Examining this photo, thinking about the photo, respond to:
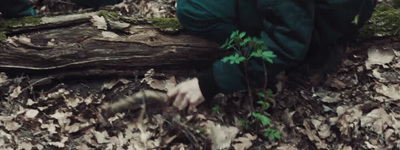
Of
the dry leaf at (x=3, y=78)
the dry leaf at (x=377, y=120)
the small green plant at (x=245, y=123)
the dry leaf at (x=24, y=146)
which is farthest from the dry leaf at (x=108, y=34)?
the dry leaf at (x=377, y=120)

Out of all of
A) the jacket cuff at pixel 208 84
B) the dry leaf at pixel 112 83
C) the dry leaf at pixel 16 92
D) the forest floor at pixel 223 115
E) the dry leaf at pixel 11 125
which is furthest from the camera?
the dry leaf at pixel 112 83

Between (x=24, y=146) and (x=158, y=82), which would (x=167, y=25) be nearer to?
(x=158, y=82)

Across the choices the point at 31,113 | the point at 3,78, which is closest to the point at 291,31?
the point at 31,113

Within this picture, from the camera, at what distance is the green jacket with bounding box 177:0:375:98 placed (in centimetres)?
221

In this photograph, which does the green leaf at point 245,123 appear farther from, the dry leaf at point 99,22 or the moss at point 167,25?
the dry leaf at point 99,22

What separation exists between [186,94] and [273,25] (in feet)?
2.48

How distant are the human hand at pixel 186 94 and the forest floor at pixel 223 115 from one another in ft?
0.55

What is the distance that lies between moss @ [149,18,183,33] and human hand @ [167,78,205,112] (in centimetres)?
69

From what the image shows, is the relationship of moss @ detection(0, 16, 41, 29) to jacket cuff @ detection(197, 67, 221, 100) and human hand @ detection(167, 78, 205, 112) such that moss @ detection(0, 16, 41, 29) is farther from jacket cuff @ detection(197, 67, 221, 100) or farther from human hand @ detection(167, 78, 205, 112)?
jacket cuff @ detection(197, 67, 221, 100)

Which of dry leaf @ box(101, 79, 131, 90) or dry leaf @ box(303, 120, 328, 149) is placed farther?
dry leaf @ box(101, 79, 131, 90)

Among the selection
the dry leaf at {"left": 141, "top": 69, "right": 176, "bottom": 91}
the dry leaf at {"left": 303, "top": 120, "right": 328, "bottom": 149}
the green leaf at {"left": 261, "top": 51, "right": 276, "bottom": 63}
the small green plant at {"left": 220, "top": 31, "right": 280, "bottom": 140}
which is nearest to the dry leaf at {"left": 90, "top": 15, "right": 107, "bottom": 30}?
the dry leaf at {"left": 141, "top": 69, "right": 176, "bottom": 91}

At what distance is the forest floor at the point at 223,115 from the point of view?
2.63 m

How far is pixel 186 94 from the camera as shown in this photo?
256 cm

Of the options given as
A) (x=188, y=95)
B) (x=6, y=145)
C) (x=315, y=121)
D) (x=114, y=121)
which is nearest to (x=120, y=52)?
(x=114, y=121)
